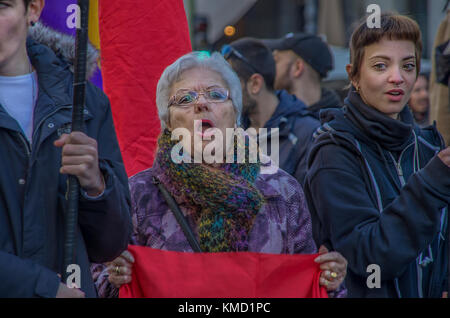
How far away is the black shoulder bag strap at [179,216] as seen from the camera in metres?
3.03

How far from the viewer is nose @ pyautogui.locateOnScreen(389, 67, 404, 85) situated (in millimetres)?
3465

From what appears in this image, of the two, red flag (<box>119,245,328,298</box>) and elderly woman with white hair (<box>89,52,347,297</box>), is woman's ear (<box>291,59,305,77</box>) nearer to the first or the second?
elderly woman with white hair (<box>89,52,347,297</box>)

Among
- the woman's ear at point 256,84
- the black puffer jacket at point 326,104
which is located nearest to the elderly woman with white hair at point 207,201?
the woman's ear at point 256,84

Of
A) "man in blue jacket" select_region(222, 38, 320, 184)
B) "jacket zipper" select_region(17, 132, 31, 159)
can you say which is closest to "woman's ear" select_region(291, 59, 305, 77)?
"man in blue jacket" select_region(222, 38, 320, 184)

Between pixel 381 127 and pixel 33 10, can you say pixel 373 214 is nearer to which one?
pixel 381 127

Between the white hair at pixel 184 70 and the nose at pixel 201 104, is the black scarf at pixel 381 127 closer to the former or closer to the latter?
the white hair at pixel 184 70

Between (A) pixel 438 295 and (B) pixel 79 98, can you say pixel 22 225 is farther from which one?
(A) pixel 438 295

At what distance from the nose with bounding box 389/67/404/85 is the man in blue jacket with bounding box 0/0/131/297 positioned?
1.37 meters

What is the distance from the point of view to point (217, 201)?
3.12 meters

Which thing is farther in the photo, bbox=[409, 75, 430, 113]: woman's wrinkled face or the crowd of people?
bbox=[409, 75, 430, 113]: woman's wrinkled face

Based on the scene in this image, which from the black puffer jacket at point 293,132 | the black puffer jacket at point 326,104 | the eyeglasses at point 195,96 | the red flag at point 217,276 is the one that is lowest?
the red flag at point 217,276

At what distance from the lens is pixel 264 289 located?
9.59 feet
